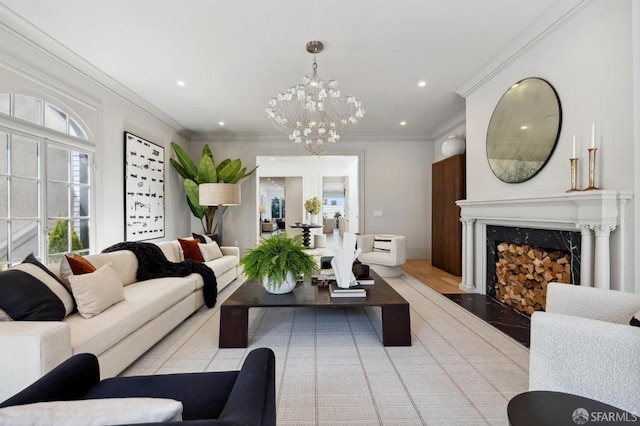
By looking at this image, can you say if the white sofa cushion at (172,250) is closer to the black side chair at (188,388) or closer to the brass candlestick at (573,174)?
Answer: the black side chair at (188,388)

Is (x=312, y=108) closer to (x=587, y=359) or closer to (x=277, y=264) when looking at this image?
(x=277, y=264)

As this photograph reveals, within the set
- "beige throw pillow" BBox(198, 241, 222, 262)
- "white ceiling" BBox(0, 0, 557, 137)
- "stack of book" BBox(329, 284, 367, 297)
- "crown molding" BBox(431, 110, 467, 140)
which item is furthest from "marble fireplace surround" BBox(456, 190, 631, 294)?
"beige throw pillow" BBox(198, 241, 222, 262)

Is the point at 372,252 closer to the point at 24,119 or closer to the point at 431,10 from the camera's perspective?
the point at 431,10

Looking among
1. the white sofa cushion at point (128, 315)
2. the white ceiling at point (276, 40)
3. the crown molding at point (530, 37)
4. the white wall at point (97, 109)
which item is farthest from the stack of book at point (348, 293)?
the white wall at point (97, 109)

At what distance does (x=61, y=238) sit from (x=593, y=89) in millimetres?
5269

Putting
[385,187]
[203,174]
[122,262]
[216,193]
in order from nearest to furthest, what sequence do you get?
1. [122,262]
2. [216,193]
3. [203,174]
4. [385,187]

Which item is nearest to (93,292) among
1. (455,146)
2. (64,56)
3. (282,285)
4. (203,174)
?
(282,285)

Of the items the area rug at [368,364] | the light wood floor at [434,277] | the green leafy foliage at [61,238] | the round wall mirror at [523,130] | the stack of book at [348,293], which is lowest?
the area rug at [368,364]

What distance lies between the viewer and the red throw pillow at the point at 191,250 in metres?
4.07

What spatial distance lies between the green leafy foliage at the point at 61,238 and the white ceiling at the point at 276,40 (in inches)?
72.8

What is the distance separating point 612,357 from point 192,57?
3942mm

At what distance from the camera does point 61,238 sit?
329 cm

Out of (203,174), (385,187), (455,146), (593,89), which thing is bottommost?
(385,187)

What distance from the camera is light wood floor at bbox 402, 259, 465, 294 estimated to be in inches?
159
